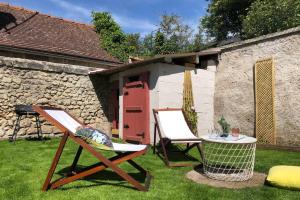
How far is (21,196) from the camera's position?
3811mm

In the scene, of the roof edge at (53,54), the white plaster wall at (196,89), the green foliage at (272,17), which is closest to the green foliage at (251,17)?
the green foliage at (272,17)

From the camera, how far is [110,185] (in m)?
4.37

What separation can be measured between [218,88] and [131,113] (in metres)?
3.05

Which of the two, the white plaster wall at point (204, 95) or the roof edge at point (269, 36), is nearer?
the roof edge at point (269, 36)

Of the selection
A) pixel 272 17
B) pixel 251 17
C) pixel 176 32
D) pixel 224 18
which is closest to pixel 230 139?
pixel 272 17

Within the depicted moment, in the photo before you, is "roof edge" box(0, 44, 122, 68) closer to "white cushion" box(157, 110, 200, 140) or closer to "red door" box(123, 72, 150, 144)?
"red door" box(123, 72, 150, 144)

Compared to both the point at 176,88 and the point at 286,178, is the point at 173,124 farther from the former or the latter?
the point at 286,178

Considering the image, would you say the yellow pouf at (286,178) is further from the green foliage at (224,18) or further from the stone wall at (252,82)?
the green foliage at (224,18)

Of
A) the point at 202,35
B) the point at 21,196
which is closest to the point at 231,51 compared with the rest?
the point at 21,196

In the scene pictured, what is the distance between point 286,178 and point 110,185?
254cm

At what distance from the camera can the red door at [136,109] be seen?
897 cm

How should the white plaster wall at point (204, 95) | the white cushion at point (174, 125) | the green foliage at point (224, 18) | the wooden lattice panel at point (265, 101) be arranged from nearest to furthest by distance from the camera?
1. the white cushion at point (174, 125)
2. the wooden lattice panel at point (265, 101)
3. the white plaster wall at point (204, 95)
4. the green foliage at point (224, 18)

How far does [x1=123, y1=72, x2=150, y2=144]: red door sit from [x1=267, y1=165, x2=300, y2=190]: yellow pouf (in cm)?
482

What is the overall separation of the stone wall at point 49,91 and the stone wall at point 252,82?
14.8 feet
